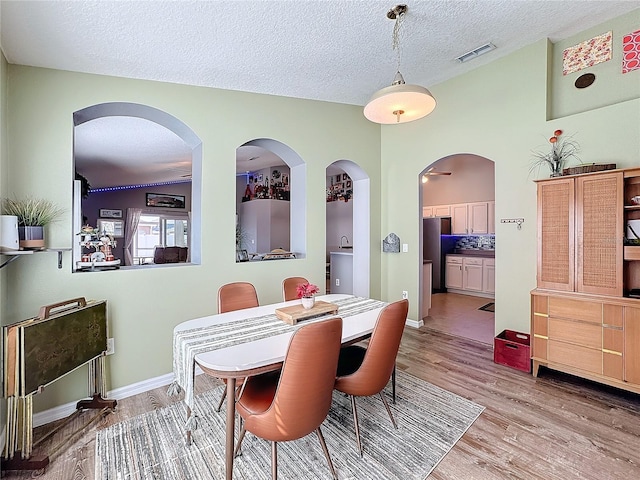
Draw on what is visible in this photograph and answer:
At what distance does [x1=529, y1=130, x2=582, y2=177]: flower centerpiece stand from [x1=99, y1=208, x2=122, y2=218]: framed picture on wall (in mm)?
9043

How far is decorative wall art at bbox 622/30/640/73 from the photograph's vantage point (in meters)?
2.69

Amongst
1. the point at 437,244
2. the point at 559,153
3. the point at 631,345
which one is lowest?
the point at 631,345

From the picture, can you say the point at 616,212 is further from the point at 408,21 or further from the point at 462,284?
the point at 462,284

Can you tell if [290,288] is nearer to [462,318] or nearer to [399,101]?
[399,101]

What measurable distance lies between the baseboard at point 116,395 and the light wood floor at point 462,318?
10.8 feet

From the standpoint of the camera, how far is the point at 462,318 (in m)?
4.82

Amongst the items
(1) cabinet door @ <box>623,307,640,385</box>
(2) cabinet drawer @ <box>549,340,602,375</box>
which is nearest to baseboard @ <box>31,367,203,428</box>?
(2) cabinet drawer @ <box>549,340,602,375</box>

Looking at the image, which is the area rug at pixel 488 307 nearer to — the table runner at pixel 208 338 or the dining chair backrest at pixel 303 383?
the table runner at pixel 208 338

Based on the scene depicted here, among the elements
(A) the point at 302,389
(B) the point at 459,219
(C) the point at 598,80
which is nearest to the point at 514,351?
(A) the point at 302,389

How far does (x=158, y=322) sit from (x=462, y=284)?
593 cm

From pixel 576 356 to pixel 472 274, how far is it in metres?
3.95

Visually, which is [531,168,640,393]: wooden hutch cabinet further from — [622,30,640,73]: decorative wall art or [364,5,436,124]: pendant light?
[364,5,436,124]: pendant light

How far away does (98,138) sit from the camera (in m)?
4.34

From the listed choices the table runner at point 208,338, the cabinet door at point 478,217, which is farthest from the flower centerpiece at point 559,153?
the cabinet door at point 478,217
